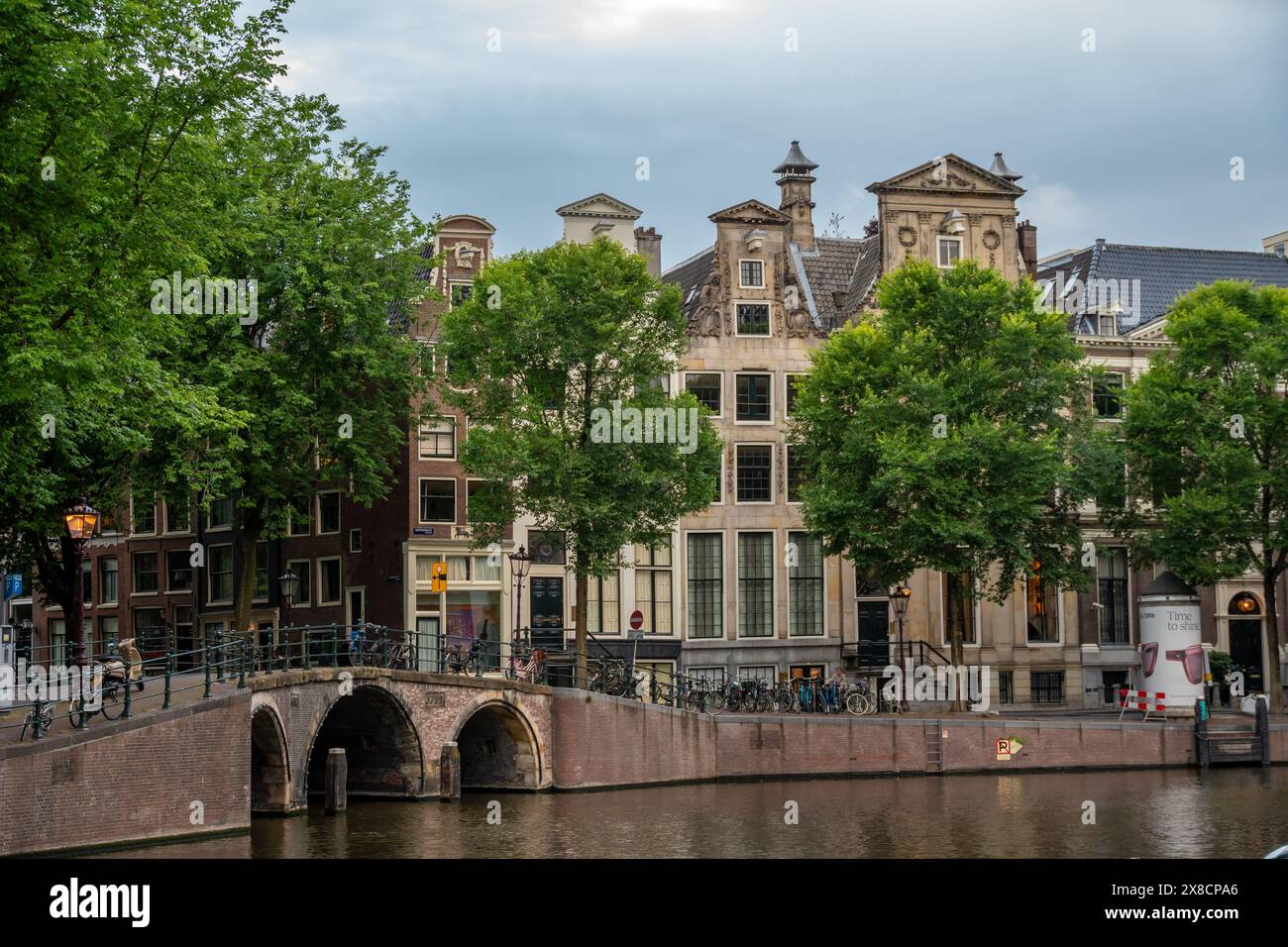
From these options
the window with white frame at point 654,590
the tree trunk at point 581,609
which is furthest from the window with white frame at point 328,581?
the tree trunk at point 581,609

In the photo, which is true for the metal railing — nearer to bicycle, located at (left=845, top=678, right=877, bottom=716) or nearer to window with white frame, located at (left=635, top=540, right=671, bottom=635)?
bicycle, located at (left=845, top=678, right=877, bottom=716)

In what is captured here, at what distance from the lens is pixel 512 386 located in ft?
155

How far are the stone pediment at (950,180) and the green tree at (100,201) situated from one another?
97.4 ft

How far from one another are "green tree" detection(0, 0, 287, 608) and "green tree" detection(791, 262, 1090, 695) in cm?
2279

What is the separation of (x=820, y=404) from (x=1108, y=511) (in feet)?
33.4

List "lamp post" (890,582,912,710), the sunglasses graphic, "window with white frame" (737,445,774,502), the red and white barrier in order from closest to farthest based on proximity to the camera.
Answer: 1. "lamp post" (890,582,912,710)
2. the red and white barrier
3. the sunglasses graphic
4. "window with white frame" (737,445,774,502)

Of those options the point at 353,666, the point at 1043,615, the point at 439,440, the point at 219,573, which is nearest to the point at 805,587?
the point at 1043,615

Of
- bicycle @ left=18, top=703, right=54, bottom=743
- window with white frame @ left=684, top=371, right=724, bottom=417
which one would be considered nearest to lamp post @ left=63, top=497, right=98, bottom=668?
bicycle @ left=18, top=703, right=54, bottom=743

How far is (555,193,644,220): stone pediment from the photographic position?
55531 millimetres

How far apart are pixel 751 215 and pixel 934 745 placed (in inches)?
718

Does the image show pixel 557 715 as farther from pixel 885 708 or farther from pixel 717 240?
pixel 717 240

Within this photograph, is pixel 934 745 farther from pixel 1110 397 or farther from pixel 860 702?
pixel 1110 397
